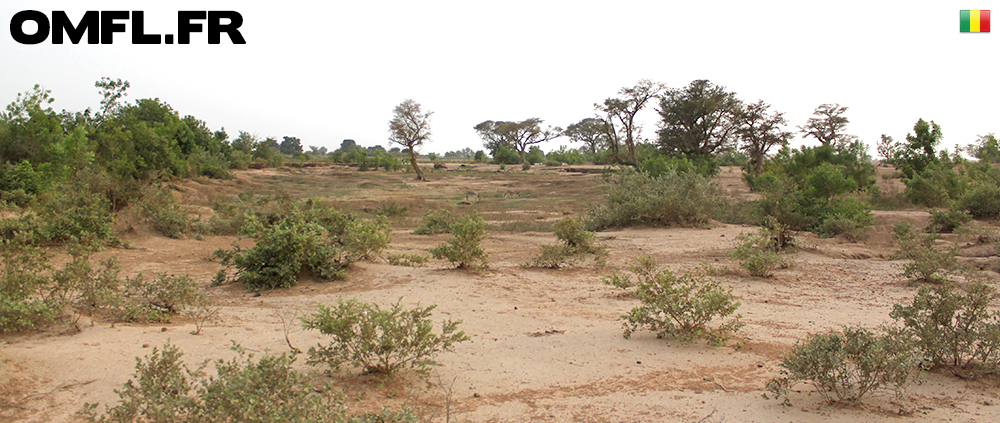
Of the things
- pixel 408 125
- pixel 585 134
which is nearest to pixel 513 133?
pixel 585 134

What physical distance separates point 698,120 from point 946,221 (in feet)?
66.5

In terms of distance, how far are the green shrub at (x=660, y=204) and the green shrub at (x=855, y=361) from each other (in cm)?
1016

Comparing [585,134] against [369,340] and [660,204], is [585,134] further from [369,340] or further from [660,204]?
[369,340]

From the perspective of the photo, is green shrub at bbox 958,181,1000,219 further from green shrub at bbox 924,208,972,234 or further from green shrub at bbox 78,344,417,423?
green shrub at bbox 78,344,417,423

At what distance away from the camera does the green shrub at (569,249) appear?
8.62 metres

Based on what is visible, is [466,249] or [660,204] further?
[660,204]

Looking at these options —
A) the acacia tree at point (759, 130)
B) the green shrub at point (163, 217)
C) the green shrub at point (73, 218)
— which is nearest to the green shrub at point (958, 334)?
the green shrub at point (73, 218)

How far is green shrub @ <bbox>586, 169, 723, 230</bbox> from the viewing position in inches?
538

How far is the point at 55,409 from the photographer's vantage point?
10.8 feet

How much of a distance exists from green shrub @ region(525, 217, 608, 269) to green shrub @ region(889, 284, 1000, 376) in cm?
484

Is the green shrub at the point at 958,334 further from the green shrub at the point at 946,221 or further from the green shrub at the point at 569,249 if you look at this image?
the green shrub at the point at 946,221

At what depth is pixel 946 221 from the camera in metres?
12.4

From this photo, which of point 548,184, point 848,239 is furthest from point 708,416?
point 548,184

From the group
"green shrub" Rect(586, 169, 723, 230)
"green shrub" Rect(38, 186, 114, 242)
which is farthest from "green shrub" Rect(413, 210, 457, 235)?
"green shrub" Rect(38, 186, 114, 242)
